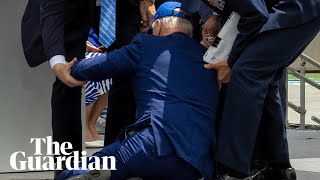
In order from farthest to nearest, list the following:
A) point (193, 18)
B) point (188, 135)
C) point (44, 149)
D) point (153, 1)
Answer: point (44, 149)
point (153, 1)
point (193, 18)
point (188, 135)

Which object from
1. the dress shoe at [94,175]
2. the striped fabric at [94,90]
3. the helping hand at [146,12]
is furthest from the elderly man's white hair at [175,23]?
the striped fabric at [94,90]

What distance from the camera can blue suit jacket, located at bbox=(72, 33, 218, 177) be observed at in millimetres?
Result: 3057

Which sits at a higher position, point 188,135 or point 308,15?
point 308,15

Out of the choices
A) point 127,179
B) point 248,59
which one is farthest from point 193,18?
point 127,179

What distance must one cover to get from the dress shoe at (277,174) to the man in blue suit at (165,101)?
50cm

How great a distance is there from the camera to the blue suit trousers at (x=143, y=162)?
2.99 m

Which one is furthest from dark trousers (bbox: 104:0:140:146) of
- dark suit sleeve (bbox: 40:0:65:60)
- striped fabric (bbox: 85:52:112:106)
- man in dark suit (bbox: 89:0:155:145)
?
striped fabric (bbox: 85:52:112:106)

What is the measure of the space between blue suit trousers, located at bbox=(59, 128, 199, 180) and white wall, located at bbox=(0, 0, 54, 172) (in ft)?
4.82

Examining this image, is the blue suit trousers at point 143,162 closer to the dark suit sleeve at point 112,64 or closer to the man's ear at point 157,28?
the dark suit sleeve at point 112,64

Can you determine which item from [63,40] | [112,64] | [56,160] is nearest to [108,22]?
[63,40]

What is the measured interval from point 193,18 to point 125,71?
1.83 feet

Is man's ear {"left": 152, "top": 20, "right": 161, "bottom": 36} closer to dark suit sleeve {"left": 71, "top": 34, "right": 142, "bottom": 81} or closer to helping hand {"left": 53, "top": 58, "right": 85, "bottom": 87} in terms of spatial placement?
dark suit sleeve {"left": 71, "top": 34, "right": 142, "bottom": 81}

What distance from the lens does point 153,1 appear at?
4.00 metres

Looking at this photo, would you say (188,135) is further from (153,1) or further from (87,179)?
(153,1)
